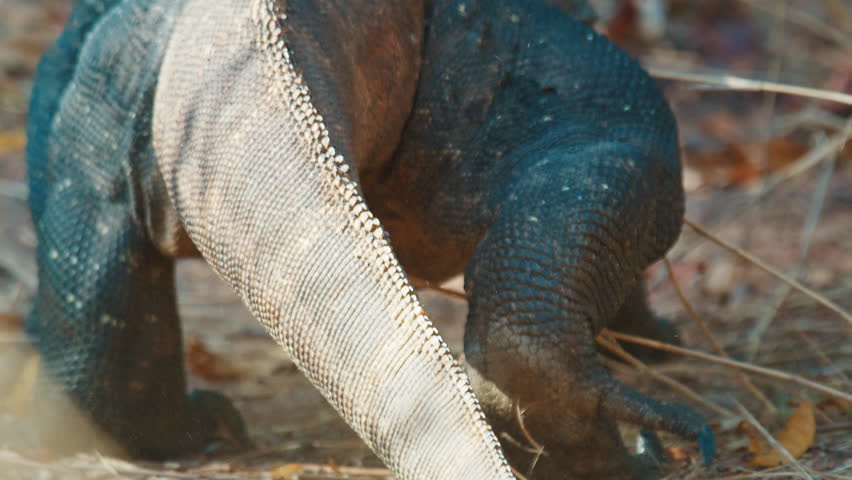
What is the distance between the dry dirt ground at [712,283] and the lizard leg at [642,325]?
0.29 ft

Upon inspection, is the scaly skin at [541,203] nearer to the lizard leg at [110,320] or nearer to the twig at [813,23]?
the lizard leg at [110,320]

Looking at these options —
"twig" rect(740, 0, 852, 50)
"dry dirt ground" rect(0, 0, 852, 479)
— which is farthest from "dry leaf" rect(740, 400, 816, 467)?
"twig" rect(740, 0, 852, 50)

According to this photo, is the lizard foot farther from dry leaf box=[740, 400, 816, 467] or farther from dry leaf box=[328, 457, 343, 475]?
dry leaf box=[740, 400, 816, 467]

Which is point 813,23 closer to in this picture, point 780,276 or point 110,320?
point 780,276

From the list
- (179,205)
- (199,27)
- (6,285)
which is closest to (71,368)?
(179,205)

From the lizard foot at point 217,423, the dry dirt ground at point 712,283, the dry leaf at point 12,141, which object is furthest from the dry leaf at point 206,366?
the dry leaf at point 12,141

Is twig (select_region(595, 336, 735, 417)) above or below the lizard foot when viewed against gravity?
above

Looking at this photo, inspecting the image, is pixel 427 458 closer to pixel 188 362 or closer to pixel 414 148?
pixel 414 148

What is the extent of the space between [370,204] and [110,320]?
2.29ft

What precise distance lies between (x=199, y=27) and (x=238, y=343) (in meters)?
2.25

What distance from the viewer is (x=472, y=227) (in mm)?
2545

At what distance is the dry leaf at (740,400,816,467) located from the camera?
2609 millimetres

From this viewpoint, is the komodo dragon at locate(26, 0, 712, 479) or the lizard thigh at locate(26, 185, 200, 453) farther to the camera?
the lizard thigh at locate(26, 185, 200, 453)

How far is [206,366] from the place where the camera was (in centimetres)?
408
